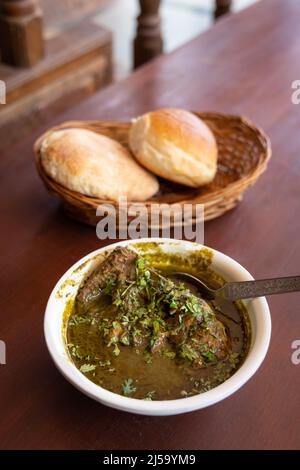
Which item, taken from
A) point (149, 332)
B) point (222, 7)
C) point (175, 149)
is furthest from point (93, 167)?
point (222, 7)

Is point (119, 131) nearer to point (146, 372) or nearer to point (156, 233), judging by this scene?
point (156, 233)

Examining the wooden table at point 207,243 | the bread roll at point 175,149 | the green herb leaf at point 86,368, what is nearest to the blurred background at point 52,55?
the wooden table at point 207,243

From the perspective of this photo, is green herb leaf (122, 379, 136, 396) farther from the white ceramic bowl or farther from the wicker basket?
the wicker basket

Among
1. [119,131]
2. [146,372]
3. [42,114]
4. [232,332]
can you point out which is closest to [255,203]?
[119,131]

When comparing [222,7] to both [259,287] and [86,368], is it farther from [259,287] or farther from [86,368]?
[86,368]

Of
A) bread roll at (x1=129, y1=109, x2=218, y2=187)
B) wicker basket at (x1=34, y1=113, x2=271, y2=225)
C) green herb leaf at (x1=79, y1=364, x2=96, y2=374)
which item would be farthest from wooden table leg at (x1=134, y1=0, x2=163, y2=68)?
green herb leaf at (x1=79, y1=364, x2=96, y2=374)

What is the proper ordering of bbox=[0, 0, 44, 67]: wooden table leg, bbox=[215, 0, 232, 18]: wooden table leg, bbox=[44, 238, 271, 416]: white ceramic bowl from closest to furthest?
bbox=[44, 238, 271, 416]: white ceramic bowl → bbox=[0, 0, 44, 67]: wooden table leg → bbox=[215, 0, 232, 18]: wooden table leg
